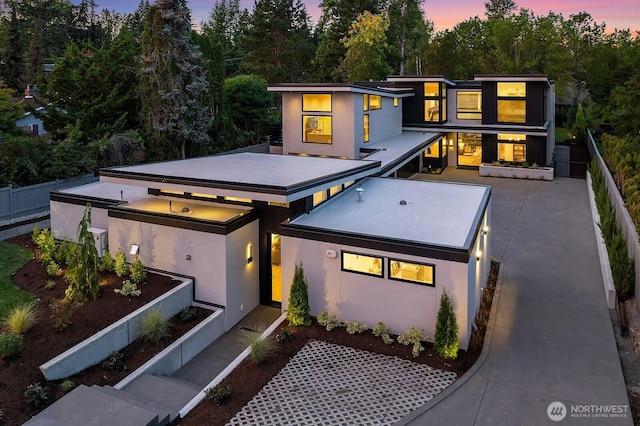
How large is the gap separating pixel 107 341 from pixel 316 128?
15.3 meters

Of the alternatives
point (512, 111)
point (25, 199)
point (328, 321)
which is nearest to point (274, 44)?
point (512, 111)

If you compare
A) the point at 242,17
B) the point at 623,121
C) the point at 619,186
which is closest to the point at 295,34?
the point at 242,17

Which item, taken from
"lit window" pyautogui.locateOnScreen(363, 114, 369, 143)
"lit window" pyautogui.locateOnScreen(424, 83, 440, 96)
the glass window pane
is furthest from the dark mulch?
the glass window pane

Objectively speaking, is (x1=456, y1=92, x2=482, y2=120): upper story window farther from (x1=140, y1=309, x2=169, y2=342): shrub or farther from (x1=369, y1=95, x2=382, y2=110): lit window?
(x1=140, y1=309, x2=169, y2=342): shrub

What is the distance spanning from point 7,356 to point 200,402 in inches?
147

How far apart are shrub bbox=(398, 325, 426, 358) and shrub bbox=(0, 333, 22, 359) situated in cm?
724

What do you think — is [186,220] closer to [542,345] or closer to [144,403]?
[144,403]

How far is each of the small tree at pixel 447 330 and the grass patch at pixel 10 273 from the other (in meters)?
9.12

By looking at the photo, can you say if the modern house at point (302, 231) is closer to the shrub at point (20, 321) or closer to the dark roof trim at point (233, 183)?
the dark roof trim at point (233, 183)

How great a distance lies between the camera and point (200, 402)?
8094mm

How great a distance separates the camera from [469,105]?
98.9ft

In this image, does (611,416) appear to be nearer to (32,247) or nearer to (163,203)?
(163,203)

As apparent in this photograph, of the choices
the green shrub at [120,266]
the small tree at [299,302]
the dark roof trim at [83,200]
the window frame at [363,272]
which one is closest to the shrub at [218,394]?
the small tree at [299,302]

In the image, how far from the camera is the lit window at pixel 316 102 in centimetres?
2214
